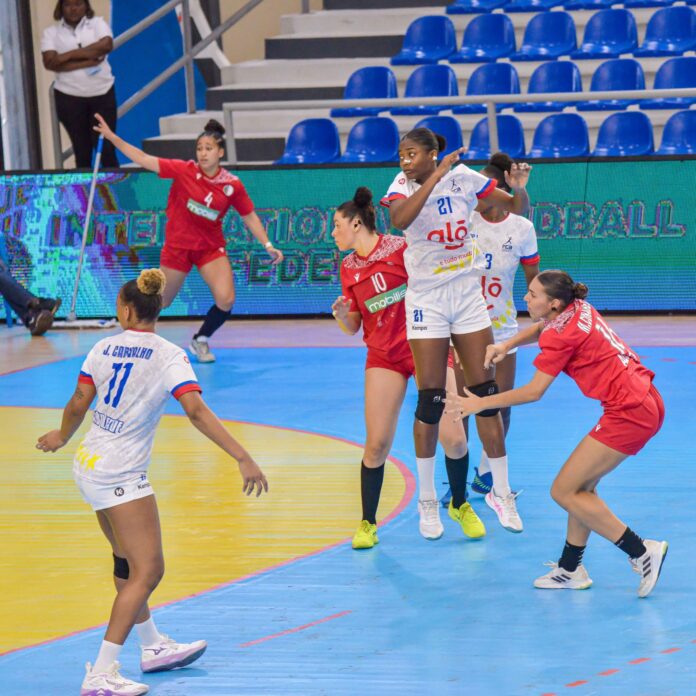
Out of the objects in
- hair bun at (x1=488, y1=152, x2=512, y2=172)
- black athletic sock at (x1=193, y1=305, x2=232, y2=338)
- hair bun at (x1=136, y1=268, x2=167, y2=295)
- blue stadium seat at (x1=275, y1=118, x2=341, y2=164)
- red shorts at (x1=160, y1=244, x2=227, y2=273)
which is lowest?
black athletic sock at (x1=193, y1=305, x2=232, y2=338)

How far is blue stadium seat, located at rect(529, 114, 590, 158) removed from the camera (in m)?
15.6

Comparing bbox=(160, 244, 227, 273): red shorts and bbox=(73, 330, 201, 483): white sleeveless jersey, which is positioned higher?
bbox=(73, 330, 201, 483): white sleeveless jersey

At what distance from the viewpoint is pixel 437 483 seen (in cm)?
852

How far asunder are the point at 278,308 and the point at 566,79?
4.90 meters

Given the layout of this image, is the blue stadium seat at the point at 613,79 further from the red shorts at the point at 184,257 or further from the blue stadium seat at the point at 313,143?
the red shorts at the point at 184,257

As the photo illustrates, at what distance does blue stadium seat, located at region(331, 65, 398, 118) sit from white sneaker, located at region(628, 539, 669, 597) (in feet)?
39.7

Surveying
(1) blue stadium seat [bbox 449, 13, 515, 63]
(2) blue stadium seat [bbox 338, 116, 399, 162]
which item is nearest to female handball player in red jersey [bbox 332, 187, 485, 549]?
(2) blue stadium seat [bbox 338, 116, 399, 162]

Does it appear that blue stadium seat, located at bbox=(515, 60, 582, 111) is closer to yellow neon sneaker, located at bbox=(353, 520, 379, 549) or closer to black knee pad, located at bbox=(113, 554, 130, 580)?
yellow neon sneaker, located at bbox=(353, 520, 379, 549)

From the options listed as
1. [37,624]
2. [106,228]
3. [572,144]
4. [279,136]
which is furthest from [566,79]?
[37,624]

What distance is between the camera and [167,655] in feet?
18.2

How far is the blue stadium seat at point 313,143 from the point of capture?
16.5 metres

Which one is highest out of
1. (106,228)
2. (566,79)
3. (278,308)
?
(566,79)

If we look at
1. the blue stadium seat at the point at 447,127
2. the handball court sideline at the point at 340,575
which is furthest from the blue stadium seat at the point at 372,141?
the handball court sideline at the point at 340,575

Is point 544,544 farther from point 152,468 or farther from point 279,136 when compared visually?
point 279,136
